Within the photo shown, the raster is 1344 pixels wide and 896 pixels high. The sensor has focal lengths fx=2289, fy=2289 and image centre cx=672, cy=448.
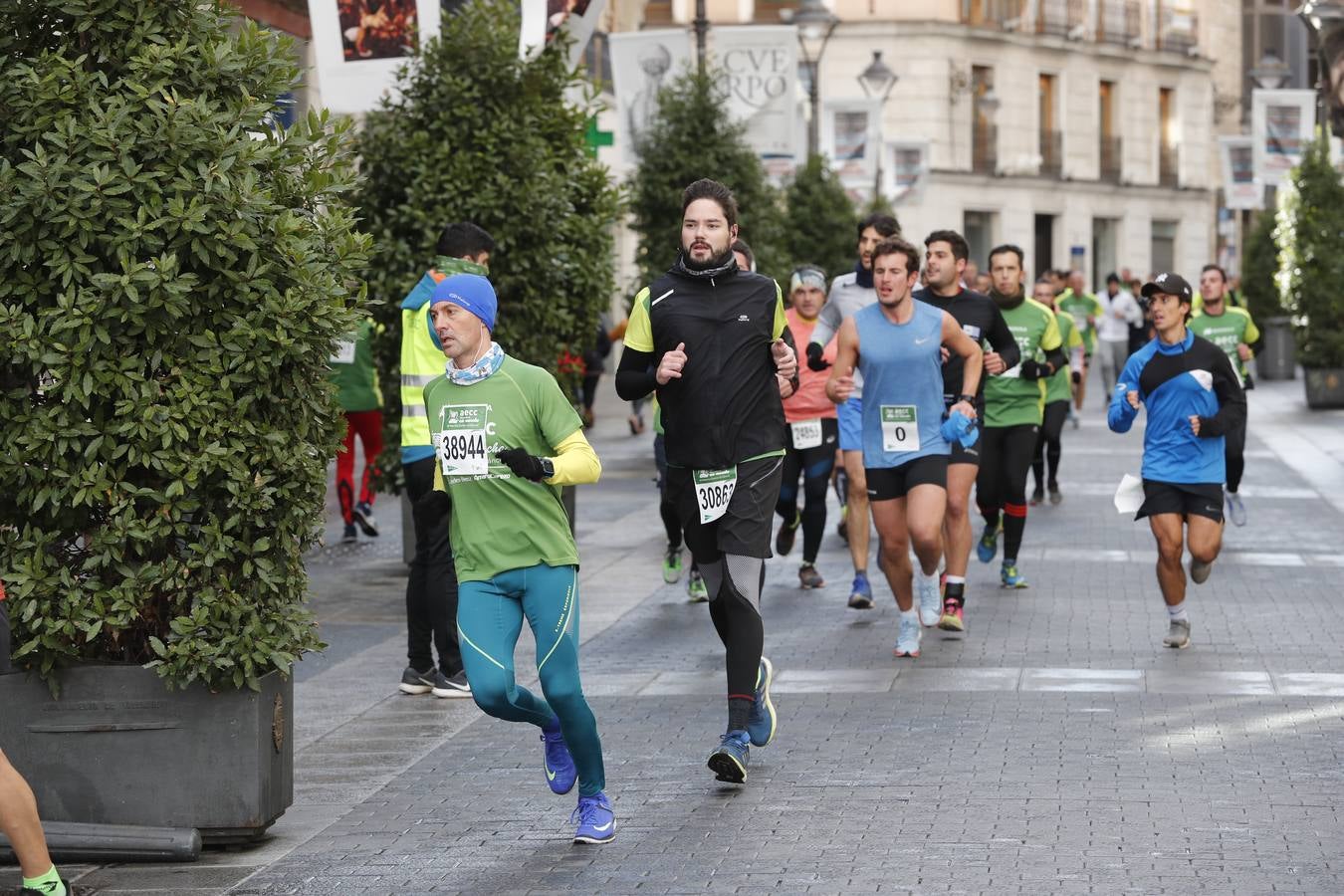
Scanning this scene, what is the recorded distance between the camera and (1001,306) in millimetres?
13484

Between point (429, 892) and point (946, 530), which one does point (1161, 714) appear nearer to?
point (946, 530)

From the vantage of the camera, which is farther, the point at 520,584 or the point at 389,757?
the point at 389,757

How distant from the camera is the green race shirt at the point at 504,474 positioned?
6.57 meters

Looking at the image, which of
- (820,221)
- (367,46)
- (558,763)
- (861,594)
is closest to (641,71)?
(820,221)

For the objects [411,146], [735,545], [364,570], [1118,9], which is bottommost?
[364,570]

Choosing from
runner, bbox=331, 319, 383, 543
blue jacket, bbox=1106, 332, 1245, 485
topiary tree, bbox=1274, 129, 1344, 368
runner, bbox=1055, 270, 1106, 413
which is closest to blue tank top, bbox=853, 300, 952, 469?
blue jacket, bbox=1106, 332, 1245, 485

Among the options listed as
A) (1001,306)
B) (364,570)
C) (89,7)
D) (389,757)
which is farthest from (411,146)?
(89,7)

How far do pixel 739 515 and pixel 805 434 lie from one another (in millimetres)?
5156

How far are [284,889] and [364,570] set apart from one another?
8100mm

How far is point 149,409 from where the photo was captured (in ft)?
20.9

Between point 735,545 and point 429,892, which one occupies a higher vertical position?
point 735,545

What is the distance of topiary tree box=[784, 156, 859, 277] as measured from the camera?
3203cm

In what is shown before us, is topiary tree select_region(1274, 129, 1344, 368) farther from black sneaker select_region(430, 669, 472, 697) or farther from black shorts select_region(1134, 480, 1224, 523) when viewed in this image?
black sneaker select_region(430, 669, 472, 697)

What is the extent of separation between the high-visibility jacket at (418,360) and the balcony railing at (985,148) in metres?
49.0
